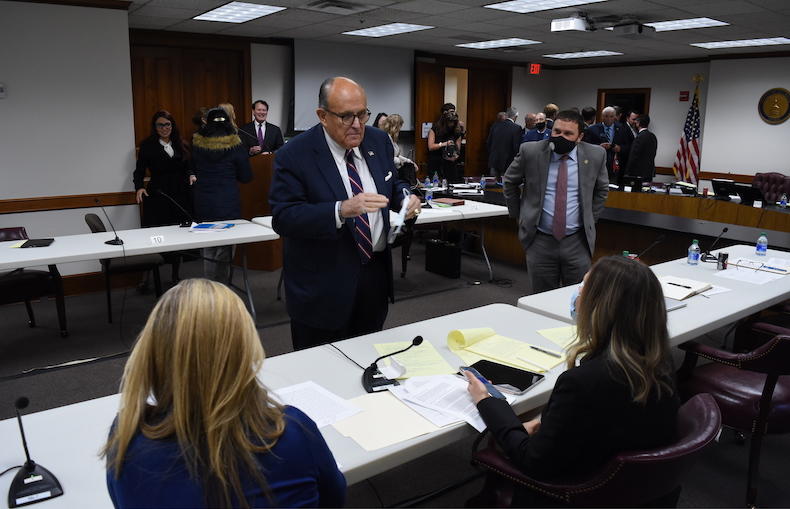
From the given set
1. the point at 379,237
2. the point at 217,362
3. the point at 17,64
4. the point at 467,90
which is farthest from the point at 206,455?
the point at 467,90

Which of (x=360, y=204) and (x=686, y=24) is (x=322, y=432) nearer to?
(x=360, y=204)

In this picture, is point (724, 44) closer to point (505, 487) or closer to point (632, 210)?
point (632, 210)

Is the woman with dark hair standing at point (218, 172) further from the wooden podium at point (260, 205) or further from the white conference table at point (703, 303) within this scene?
the white conference table at point (703, 303)

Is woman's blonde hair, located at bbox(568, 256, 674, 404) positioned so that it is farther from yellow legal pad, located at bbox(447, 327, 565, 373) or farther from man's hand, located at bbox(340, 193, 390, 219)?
man's hand, located at bbox(340, 193, 390, 219)

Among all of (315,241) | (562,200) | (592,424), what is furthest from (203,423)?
(562,200)

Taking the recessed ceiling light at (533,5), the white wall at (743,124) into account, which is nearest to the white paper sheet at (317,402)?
the recessed ceiling light at (533,5)

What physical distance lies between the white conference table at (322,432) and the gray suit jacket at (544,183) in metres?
1.41

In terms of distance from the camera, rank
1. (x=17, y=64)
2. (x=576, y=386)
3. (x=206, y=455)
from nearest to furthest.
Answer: (x=206, y=455)
(x=576, y=386)
(x=17, y=64)

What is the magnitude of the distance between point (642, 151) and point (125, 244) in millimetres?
6617

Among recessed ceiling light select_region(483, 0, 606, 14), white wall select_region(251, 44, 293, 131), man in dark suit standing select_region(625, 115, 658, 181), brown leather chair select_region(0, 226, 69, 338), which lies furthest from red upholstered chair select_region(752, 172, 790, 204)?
brown leather chair select_region(0, 226, 69, 338)

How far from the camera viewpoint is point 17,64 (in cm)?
533

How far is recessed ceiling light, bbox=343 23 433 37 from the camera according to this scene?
736 centimetres

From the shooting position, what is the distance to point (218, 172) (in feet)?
16.2

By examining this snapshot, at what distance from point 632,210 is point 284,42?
5257mm
